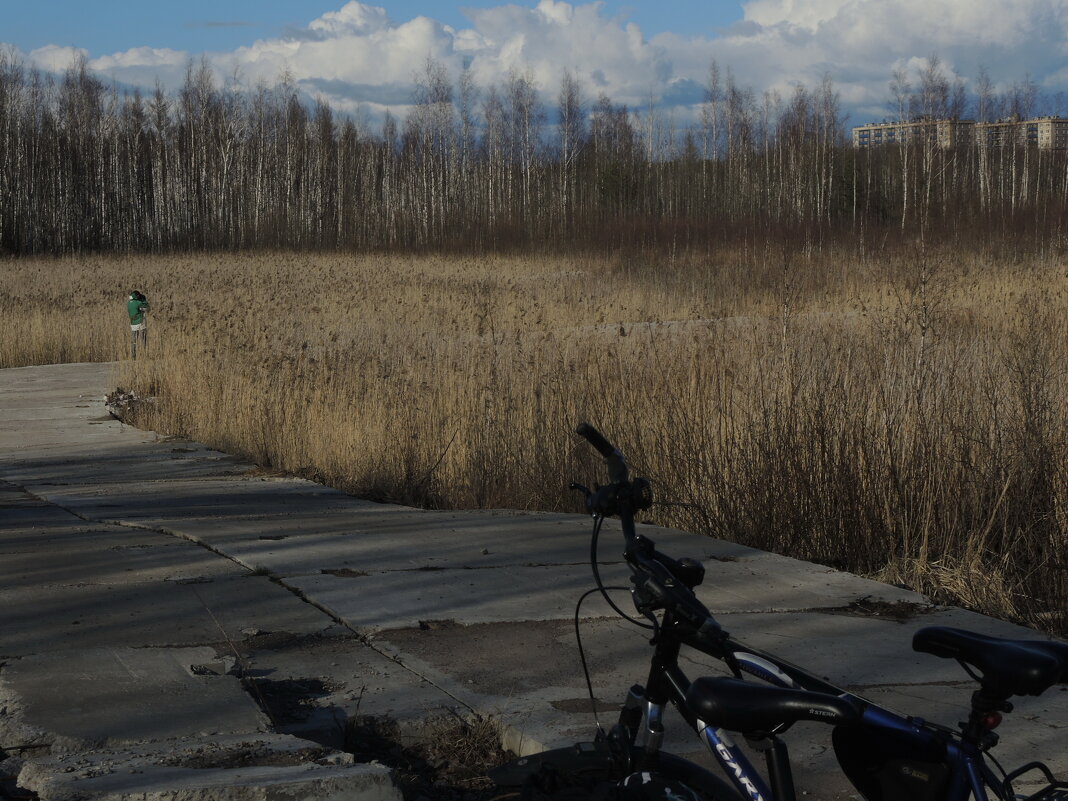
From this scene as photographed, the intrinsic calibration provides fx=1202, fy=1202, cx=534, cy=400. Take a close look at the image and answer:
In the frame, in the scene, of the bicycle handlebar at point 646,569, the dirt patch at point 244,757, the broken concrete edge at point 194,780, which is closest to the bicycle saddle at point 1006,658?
the bicycle handlebar at point 646,569

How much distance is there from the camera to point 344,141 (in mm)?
73562

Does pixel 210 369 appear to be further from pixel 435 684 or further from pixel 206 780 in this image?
pixel 206 780

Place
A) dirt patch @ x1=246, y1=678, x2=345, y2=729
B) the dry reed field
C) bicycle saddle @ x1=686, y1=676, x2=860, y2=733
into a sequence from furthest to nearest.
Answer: the dry reed field < dirt patch @ x1=246, y1=678, x2=345, y2=729 < bicycle saddle @ x1=686, y1=676, x2=860, y2=733

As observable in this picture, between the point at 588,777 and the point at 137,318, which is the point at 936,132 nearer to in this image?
the point at 137,318

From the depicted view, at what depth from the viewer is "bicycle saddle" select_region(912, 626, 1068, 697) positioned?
78.4 inches

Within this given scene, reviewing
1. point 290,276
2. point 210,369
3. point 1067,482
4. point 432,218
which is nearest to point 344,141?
point 432,218

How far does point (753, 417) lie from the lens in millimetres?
7551

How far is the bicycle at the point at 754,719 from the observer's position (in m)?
1.96

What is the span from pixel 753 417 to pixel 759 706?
5.74m

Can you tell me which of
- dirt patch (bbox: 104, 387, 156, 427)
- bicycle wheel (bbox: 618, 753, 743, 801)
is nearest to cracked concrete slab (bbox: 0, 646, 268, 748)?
bicycle wheel (bbox: 618, 753, 743, 801)

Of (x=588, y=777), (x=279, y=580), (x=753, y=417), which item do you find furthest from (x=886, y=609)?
(x=588, y=777)

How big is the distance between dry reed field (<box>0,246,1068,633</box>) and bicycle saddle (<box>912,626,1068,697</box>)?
37.7 inches

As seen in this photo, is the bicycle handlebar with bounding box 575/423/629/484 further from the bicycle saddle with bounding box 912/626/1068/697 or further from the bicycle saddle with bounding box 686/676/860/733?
the bicycle saddle with bounding box 912/626/1068/697

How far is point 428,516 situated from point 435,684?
11.2 ft
